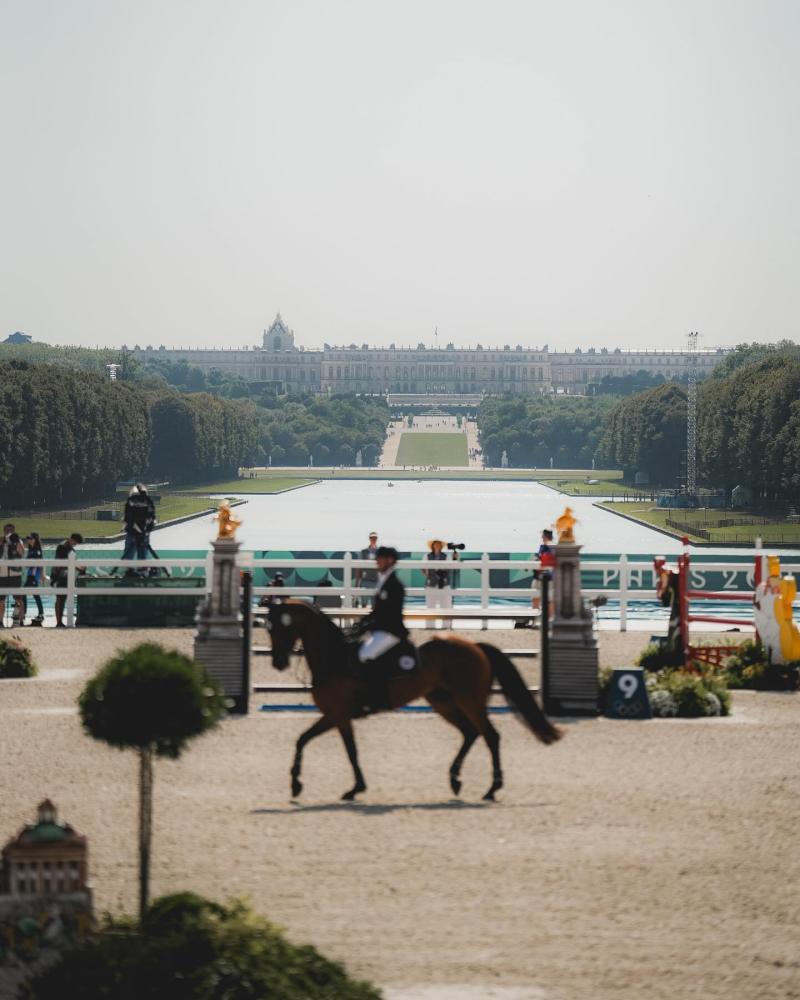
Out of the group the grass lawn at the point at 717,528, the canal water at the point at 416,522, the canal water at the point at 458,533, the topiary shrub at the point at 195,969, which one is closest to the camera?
the topiary shrub at the point at 195,969

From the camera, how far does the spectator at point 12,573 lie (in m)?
27.9

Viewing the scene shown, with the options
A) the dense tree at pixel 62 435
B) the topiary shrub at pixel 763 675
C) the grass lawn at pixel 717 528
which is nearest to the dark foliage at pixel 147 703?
the topiary shrub at pixel 763 675

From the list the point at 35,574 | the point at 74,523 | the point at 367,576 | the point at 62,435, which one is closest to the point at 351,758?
the point at 367,576

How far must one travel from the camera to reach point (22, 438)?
281 ft

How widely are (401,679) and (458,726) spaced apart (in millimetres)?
838

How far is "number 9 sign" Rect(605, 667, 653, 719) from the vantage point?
1838 centimetres

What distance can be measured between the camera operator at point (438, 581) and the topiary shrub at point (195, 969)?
56.2ft

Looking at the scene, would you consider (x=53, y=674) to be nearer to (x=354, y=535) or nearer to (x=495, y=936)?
(x=495, y=936)

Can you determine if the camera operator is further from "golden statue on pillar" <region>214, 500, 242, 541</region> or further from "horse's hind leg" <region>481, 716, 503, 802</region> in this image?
"horse's hind leg" <region>481, 716, 503, 802</region>

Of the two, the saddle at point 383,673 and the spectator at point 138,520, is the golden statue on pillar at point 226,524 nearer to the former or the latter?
the saddle at point 383,673

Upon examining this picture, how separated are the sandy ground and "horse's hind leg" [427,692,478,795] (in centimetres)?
20

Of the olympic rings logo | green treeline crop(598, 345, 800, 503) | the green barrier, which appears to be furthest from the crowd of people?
green treeline crop(598, 345, 800, 503)

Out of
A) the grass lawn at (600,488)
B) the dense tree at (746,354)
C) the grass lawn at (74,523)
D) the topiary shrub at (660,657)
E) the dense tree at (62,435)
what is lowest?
the grass lawn at (74,523)

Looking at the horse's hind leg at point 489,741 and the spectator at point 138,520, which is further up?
the spectator at point 138,520
